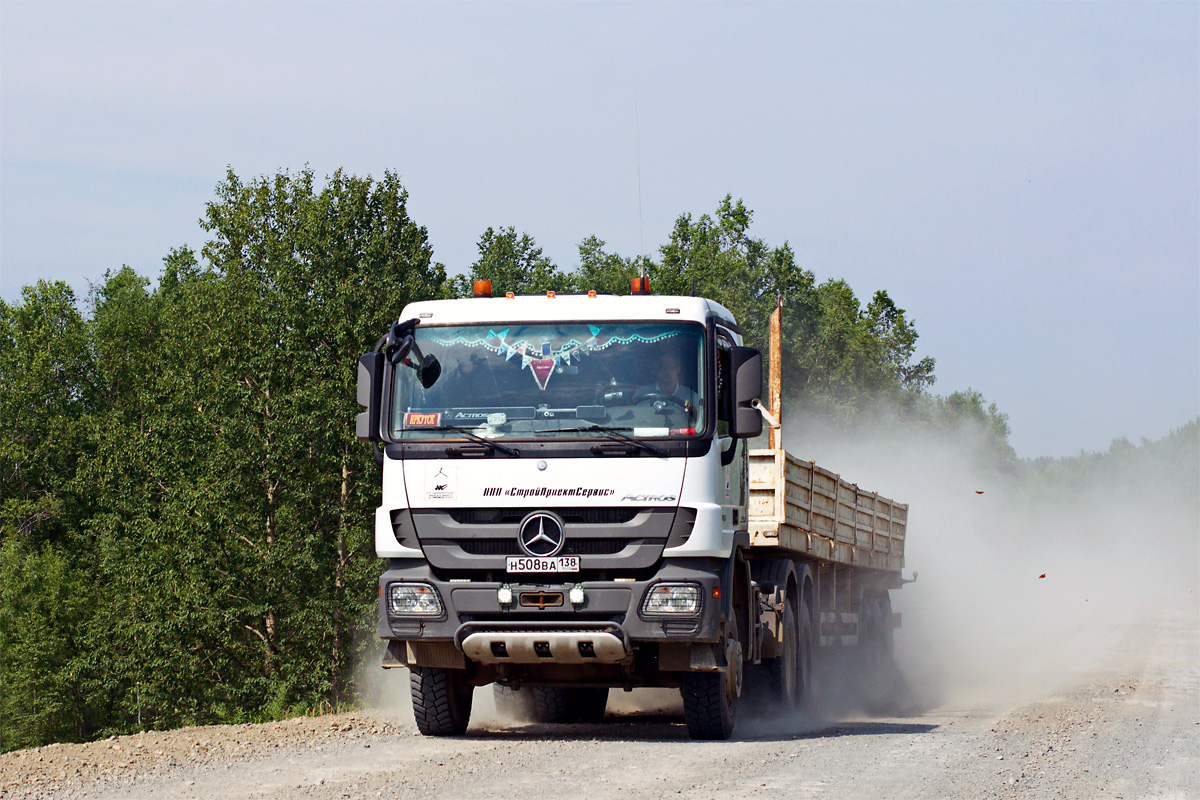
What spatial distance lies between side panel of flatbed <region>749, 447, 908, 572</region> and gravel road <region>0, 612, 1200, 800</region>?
5.68ft

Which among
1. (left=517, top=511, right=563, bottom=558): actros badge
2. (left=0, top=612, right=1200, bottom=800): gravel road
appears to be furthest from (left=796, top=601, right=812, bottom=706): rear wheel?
(left=517, top=511, right=563, bottom=558): actros badge

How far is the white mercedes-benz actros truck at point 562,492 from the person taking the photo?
8930 mm

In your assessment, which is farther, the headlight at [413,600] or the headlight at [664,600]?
the headlight at [413,600]

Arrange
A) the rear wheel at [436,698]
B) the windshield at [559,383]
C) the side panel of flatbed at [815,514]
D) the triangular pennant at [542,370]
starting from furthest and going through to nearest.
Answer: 1. the side panel of flatbed at [815,514]
2. the rear wheel at [436,698]
3. the triangular pennant at [542,370]
4. the windshield at [559,383]

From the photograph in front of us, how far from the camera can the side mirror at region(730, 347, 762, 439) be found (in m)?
9.20

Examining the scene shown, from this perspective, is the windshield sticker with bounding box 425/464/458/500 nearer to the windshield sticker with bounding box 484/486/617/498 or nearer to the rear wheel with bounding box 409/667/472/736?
the windshield sticker with bounding box 484/486/617/498

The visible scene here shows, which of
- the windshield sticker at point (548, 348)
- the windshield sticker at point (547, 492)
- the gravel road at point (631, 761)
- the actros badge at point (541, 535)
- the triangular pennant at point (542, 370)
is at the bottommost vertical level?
the gravel road at point (631, 761)

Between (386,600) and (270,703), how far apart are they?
808 inches

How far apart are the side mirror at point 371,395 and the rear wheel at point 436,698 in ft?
5.84

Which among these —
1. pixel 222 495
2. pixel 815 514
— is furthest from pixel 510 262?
pixel 815 514

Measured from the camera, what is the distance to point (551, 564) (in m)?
8.97

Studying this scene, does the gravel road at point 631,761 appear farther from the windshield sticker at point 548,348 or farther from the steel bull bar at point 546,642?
the windshield sticker at point 548,348

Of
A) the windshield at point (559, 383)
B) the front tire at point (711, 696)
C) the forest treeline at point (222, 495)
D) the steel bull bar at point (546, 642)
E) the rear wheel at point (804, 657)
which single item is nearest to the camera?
the steel bull bar at point (546, 642)

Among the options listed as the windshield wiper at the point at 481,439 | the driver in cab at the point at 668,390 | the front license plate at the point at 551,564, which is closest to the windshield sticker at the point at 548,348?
the driver in cab at the point at 668,390
